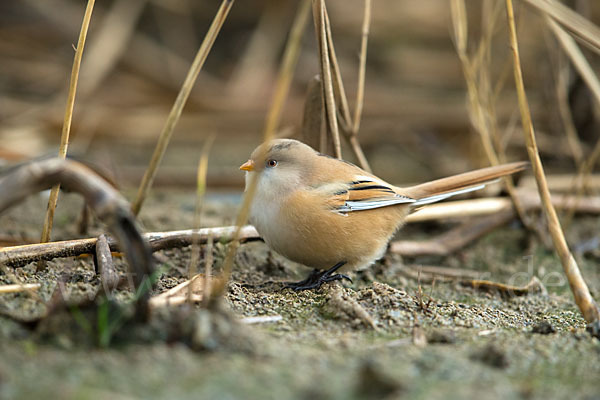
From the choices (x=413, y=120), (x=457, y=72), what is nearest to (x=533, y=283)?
(x=413, y=120)

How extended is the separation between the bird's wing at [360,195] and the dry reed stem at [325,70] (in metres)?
0.29

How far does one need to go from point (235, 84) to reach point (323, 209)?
399 cm

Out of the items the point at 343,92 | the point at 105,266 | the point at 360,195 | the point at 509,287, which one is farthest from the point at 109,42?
the point at 509,287

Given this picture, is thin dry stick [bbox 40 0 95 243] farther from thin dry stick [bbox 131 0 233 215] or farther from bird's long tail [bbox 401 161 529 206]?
bird's long tail [bbox 401 161 529 206]

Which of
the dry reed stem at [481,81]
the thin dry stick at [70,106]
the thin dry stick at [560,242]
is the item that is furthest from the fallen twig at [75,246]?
the dry reed stem at [481,81]

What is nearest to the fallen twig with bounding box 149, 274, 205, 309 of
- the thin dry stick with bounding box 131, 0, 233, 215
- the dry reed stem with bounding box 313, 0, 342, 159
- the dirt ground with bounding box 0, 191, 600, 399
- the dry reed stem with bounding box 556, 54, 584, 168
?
the dirt ground with bounding box 0, 191, 600, 399

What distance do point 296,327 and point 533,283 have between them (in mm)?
1466

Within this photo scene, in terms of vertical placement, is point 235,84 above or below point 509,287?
above

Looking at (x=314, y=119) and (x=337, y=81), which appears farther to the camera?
(x=314, y=119)

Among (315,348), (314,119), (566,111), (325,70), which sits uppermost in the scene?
(325,70)

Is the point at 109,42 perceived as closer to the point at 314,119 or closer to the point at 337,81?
the point at 314,119

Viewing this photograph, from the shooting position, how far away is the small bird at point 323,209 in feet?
9.87

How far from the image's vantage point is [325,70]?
3.12 m

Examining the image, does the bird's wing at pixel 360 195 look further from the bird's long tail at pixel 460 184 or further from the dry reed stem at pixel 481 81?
the dry reed stem at pixel 481 81
